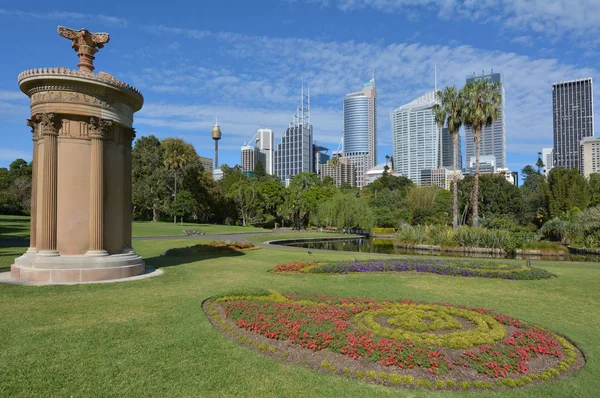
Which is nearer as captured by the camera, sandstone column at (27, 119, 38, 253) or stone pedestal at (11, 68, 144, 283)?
stone pedestal at (11, 68, 144, 283)

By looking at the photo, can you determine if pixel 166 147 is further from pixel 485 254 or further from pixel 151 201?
pixel 485 254

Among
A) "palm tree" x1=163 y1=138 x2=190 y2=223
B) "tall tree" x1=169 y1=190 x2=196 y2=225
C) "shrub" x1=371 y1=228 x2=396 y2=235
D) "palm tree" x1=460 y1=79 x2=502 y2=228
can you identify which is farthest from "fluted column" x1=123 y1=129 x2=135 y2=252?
"shrub" x1=371 y1=228 x2=396 y2=235

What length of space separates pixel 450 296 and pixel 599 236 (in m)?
28.6

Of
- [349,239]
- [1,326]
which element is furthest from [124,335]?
[349,239]

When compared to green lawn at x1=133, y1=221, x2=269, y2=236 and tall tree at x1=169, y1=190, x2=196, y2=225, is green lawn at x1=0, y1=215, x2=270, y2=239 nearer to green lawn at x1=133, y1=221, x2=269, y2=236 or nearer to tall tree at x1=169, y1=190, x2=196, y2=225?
green lawn at x1=133, y1=221, x2=269, y2=236

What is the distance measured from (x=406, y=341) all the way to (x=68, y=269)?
1002 centimetres

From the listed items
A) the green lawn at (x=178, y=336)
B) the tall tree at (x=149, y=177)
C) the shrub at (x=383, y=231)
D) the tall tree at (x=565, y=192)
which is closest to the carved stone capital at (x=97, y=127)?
the green lawn at (x=178, y=336)

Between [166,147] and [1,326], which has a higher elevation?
[166,147]

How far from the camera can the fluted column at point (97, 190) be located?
1221cm

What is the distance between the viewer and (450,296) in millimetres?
11008

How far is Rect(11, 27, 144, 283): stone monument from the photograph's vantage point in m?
11.8

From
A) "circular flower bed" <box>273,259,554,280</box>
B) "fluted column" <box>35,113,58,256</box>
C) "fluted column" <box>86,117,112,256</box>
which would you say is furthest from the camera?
"circular flower bed" <box>273,259,554,280</box>

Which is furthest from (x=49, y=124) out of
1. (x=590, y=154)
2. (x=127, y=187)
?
(x=590, y=154)

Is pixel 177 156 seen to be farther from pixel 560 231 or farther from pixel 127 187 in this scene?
pixel 560 231
